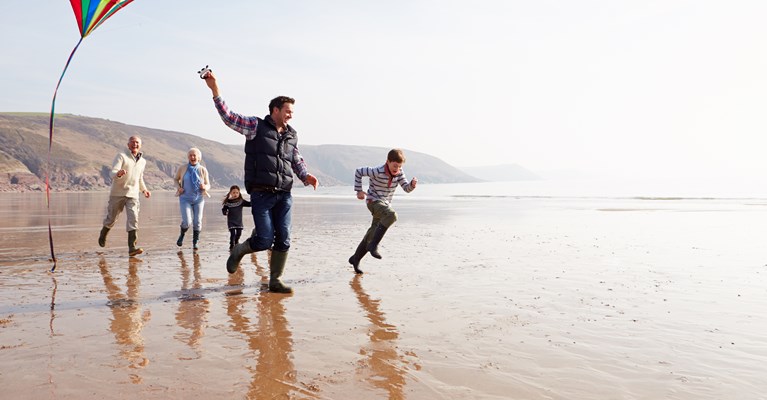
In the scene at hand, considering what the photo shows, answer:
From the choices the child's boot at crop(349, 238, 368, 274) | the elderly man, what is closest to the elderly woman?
the elderly man

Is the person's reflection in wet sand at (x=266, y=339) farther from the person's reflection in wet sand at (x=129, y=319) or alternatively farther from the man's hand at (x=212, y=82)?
the man's hand at (x=212, y=82)

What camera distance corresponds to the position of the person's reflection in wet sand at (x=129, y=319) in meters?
3.61

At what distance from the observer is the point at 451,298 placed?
584cm

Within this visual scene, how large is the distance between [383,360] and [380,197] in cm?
457

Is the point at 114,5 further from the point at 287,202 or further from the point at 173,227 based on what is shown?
the point at 173,227

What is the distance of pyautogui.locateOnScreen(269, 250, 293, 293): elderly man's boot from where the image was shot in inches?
239

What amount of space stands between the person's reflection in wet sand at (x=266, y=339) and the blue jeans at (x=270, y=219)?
2.01ft

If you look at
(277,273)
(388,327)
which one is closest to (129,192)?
(277,273)

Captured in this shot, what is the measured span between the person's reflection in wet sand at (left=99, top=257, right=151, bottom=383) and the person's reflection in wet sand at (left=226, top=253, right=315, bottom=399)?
0.77m

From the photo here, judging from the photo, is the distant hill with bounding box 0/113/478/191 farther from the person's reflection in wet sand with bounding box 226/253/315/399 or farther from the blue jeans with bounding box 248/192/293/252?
the person's reflection in wet sand with bounding box 226/253/315/399

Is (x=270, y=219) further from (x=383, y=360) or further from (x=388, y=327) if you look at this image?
(x=383, y=360)

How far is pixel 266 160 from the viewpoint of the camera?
587 cm

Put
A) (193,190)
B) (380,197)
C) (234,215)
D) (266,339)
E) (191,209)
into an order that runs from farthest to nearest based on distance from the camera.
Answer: (191,209) < (234,215) < (193,190) < (380,197) < (266,339)

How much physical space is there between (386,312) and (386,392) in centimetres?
209
